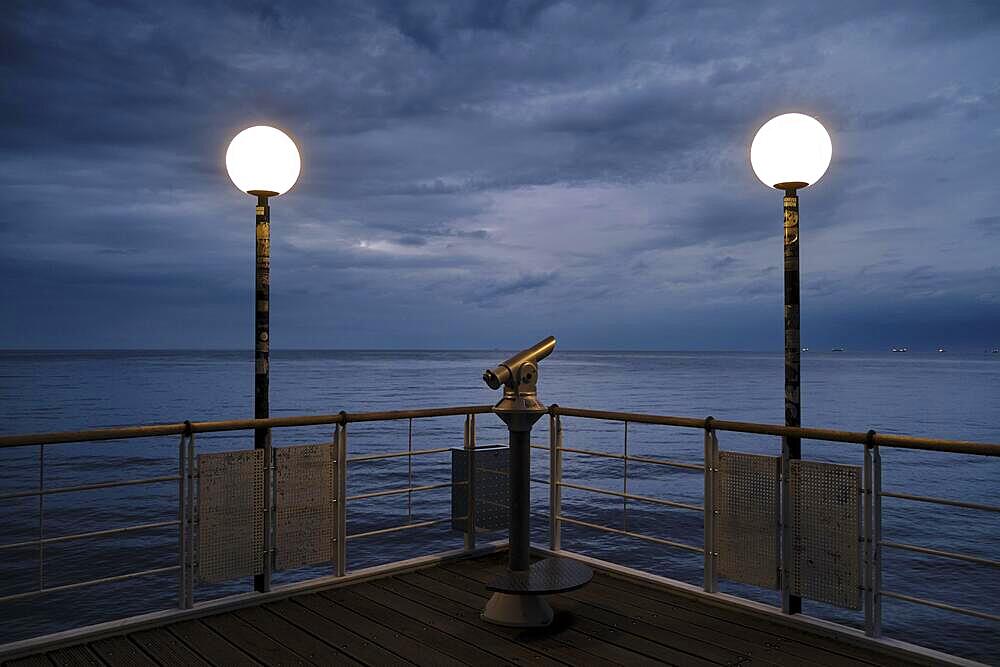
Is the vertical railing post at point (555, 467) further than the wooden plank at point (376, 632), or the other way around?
the vertical railing post at point (555, 467)

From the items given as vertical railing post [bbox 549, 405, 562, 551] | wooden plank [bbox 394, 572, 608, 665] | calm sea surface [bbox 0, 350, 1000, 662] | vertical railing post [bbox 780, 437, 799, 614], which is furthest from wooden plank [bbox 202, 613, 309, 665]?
vertical railing post [bbox 780, 437, 799, 614]

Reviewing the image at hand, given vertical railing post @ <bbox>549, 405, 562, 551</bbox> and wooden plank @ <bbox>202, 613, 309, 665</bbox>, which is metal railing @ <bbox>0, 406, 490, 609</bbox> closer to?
wooden plank @ <bbox>202, 613, 309, 665</bbox>

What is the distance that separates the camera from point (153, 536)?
10.0 m

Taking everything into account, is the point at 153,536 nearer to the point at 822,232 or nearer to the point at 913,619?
the point at 913,619

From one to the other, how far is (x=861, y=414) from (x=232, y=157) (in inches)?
1098

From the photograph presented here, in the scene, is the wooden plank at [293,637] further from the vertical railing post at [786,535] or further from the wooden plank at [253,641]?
the vertical railing post at [786,535]

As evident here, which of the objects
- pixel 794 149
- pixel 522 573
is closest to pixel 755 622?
pixel 522 573

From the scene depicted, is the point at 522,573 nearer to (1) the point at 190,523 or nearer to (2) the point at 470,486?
(2) the point at 470,486

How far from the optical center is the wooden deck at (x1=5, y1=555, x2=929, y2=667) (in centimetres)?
305

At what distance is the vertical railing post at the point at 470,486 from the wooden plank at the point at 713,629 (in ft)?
3.28

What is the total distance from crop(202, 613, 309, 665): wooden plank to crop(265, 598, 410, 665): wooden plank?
0.19 m

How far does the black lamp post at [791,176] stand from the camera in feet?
11.6

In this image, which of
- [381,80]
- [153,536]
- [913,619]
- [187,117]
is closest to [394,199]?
[187,117]

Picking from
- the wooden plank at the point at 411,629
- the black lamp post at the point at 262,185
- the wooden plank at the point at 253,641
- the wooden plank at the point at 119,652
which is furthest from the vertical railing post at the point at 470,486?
the wooden plank at the point at 119,652
